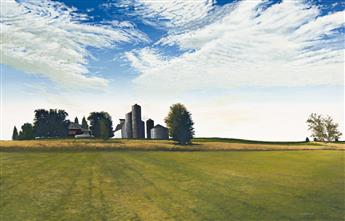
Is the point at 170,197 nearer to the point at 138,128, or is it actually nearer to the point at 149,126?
the point at 138,128

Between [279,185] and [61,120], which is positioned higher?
[61,120]

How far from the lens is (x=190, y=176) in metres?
28.7

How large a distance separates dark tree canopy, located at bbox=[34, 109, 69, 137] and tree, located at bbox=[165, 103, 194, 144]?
203 ft

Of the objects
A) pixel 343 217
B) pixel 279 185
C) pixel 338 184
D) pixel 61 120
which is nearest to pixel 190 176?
pixel 279 185

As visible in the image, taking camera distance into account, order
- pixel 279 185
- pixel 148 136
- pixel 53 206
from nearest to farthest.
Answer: pixel 53 206
pixel 279 185
pixel 148 136

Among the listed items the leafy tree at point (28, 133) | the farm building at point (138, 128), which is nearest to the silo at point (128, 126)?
the farm building at point (138, 128)

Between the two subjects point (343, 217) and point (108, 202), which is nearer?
point (343, 217)

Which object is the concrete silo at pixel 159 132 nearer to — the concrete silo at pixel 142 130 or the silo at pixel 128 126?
the concrete silo at pixel 142 130

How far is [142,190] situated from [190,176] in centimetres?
756

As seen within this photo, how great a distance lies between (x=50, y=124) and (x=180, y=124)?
67.3 meters

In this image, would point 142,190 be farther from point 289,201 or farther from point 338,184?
point 338,184

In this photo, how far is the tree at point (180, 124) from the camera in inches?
3973

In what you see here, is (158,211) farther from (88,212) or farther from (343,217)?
(343,217)

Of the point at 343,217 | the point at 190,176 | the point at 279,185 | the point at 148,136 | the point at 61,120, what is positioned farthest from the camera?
the point at 61,120
